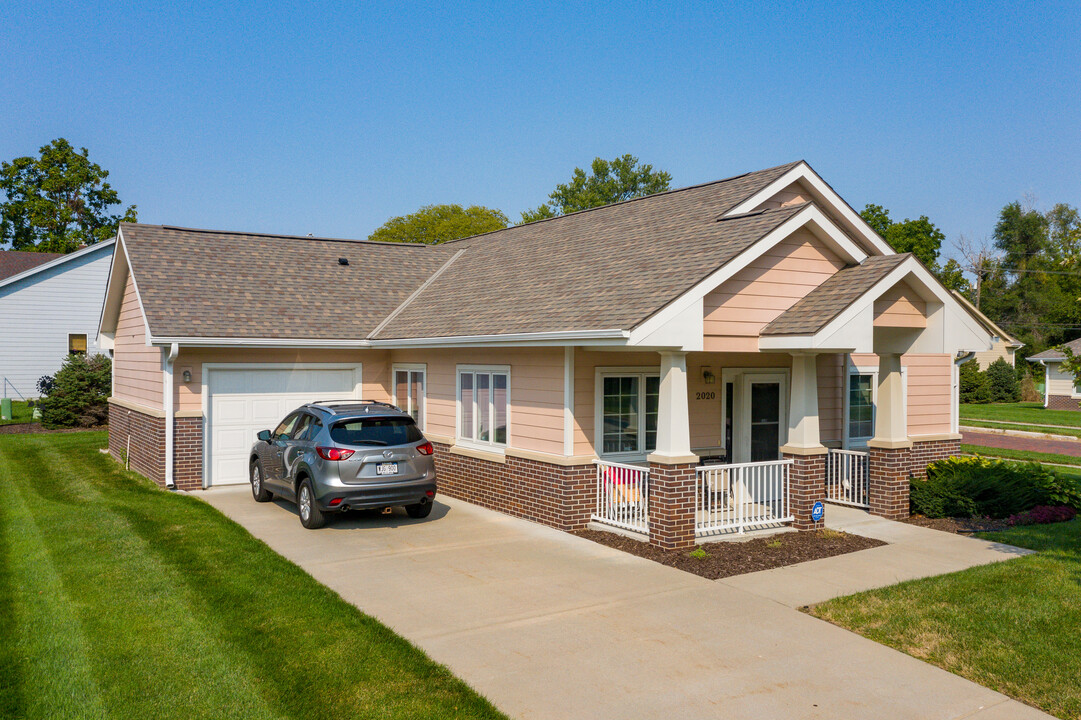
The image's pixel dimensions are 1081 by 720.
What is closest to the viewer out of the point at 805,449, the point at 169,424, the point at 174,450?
the point at 805,449

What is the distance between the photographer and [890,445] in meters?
12.7

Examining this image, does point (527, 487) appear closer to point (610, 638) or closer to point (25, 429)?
point (610, 638)

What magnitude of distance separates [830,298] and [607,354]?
3269 mm

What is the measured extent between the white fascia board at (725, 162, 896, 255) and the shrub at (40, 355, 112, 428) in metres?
22.8

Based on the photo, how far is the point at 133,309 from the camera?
1811cm

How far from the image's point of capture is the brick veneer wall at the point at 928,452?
14.0 metres

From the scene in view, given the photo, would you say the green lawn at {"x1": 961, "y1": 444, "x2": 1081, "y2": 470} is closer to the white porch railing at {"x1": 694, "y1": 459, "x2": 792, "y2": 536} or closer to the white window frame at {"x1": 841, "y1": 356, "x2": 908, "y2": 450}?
the white window frame at {"x1": 841, "y1": 356, "x2": 908, "y2": 450}

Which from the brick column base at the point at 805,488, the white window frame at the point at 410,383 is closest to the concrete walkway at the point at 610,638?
the brick column base at the point at 805,488

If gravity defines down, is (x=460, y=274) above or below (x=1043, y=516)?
above

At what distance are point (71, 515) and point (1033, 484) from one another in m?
15.3

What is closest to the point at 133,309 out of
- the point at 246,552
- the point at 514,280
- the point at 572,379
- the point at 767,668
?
the point at 514,280

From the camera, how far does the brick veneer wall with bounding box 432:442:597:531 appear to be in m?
11.6

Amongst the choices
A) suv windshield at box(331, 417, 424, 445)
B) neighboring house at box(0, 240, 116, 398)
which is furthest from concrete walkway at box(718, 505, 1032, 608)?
neighboring house at box(0, 240, 116, 398)

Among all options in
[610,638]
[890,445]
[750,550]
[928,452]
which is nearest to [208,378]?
[750,550]
